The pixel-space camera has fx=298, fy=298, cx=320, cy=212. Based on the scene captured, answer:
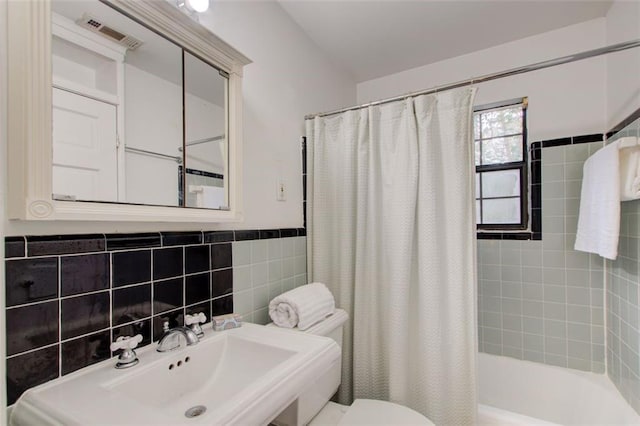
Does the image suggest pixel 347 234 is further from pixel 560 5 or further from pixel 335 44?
pixel 560 5

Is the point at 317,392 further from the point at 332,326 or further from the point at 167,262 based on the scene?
the point at 167,262

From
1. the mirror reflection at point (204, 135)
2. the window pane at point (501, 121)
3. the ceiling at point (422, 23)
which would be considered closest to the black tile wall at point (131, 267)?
the mirror reflection at point (204, 135)

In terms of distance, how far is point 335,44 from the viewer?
2.05 m

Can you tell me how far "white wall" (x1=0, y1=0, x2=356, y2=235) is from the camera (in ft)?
4.71

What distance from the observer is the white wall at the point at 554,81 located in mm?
1864

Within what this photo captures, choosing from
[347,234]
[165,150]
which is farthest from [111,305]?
[347,234]

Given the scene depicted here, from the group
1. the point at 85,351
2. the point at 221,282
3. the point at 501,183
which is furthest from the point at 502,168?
the point at 85,351

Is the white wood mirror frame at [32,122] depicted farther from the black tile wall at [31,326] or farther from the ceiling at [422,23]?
the ceiling at [422,23]

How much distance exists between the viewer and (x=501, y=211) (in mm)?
2148

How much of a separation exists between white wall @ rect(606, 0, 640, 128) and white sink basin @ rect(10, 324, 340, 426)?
6.37 ft

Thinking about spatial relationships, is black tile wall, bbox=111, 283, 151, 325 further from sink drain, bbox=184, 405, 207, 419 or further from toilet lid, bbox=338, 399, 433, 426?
toilet lid, bbox=338, 399, 433, 426

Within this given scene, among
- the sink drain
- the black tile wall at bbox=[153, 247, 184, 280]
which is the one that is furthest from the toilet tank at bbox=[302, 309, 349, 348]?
the black tile wall at bbox=[153, 247, 184, 280]

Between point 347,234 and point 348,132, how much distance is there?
0.57 metres

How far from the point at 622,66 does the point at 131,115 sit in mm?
2398
